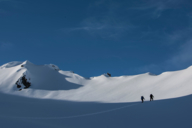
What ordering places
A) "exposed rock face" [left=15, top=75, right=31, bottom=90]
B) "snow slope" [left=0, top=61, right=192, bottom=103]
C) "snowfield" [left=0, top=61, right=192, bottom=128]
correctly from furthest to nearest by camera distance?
"exposed rock face" [left=15, top=75, right=31, bottom=90]
"snow slope" [left=0, top=61, right=192, bottom=103]
"snowfield" [left=0, top=61, right=192, bottom=128]

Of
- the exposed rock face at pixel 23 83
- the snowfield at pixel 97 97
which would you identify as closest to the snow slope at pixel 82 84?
the snowfield at pixel 97 97

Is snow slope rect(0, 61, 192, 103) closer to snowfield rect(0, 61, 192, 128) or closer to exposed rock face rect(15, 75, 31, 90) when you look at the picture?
snowfield rect(0, 61, 192, 128)

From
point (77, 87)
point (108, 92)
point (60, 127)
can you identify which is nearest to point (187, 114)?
point (60, 127)

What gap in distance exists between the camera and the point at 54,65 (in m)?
70.6

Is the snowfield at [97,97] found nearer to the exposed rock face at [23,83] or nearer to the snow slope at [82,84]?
the snow slope at [82,84]

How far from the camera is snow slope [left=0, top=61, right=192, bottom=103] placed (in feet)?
120

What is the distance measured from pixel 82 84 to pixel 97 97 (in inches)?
614

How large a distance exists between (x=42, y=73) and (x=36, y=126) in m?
55.1

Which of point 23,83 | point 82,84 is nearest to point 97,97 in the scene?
point 82,84

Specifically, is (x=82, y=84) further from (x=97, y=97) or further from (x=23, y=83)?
(x=23, y=83)

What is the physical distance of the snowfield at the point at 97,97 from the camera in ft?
37.8

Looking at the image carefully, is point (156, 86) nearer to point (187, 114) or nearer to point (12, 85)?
point (187, 114)

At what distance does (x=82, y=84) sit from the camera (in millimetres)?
54844

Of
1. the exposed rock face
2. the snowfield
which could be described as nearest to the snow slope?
the snowfield
